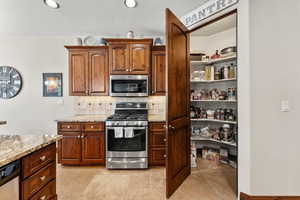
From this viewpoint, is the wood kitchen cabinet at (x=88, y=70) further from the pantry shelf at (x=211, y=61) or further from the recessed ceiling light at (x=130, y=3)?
the pantry shelf at (x=211, y=61)

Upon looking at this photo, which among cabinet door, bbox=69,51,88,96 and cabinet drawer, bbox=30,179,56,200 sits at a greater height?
cabinet door, bbox=69,51,88,96

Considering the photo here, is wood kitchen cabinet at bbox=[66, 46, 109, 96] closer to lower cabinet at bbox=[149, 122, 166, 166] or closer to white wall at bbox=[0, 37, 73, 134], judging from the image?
white wall at bbox=[0, 37, 73, 134]

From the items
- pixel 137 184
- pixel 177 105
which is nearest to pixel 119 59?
pixel 177 105

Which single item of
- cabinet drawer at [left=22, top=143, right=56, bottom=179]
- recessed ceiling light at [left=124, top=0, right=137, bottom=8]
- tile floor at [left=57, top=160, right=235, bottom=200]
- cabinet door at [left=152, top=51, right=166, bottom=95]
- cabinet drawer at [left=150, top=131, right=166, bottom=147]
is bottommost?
tile floor at [left=57, top=160, right=235, bottom=200]

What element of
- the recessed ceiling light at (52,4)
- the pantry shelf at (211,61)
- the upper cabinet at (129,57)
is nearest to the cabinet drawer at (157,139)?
the upper cabinet at (129,57)

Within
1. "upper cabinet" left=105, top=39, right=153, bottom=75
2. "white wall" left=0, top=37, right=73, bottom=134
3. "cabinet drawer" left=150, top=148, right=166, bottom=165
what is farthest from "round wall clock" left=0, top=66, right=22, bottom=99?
"cabinet drawer" left=150, top=148, right=166, bottom=165

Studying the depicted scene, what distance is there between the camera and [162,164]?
326 centimetres

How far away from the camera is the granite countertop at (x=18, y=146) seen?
46.9 inches

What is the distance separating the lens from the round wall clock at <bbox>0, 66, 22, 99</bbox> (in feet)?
12.8

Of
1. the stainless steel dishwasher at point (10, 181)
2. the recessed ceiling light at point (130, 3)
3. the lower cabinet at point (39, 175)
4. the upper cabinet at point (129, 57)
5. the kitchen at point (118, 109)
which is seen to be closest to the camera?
the stainless steel dishwasher at point (10, 181)

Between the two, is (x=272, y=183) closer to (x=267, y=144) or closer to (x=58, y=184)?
(x=267, y=144)

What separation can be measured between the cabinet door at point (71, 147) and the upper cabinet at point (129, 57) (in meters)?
1.37

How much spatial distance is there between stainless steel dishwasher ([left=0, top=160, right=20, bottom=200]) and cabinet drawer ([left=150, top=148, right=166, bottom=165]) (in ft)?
7.15

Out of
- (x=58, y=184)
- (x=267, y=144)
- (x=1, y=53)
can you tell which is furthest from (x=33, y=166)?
(x=1, y=53)
